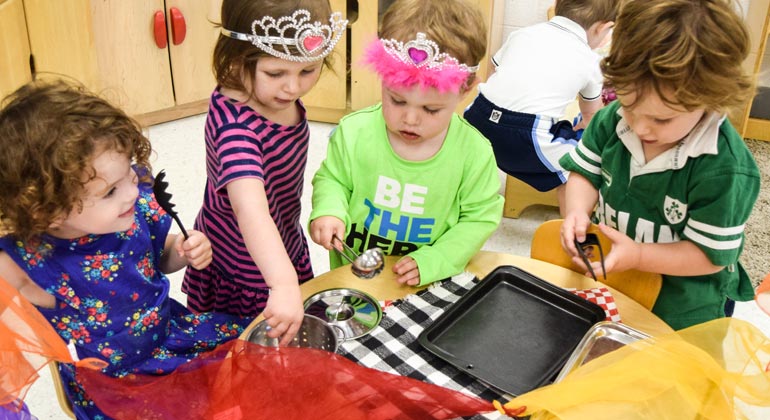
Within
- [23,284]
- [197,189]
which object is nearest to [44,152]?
[23,284]

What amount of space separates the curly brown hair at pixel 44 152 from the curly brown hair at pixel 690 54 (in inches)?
29.5

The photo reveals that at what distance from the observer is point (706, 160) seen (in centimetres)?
104

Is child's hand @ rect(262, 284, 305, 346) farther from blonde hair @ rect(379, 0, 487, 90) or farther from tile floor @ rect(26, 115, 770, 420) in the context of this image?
tile floor @ rect(26, 115, 770, 420)

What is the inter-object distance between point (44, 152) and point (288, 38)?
1.31ft

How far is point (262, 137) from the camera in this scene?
115 centimetres

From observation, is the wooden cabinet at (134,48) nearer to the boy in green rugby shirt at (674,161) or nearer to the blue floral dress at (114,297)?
the blue floral dress at (114,297)

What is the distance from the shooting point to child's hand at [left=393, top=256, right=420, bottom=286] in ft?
3.62

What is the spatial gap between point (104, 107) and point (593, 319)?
2.58ft

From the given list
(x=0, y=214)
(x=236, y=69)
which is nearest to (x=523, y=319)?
(x=236, y=69)

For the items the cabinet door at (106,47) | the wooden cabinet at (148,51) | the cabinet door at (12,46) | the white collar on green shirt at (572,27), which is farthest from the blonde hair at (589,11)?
the cabinet door at (12,46)

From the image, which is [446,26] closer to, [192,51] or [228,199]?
[228,199]

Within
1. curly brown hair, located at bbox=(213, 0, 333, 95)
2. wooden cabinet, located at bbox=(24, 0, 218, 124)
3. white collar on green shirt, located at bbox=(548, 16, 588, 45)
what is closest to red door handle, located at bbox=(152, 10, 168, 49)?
wooden cabinet, located at bbox=(24, 0, 218, 124)

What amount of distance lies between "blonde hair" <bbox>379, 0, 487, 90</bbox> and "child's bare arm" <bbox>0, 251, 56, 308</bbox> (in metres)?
0.66

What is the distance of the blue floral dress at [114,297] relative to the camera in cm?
97
